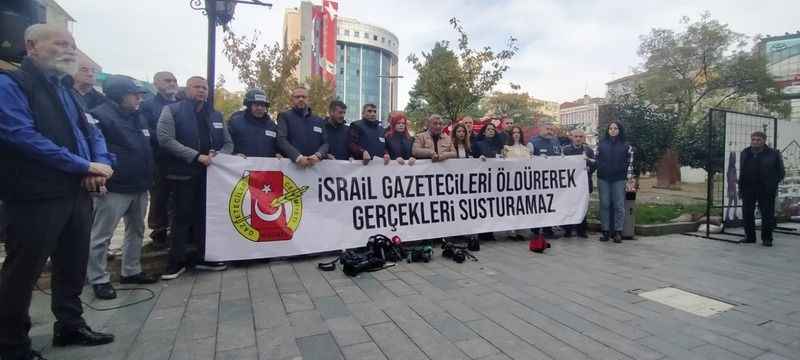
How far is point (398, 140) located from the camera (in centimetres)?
620

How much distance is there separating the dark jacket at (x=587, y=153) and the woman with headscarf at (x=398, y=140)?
3.14 meters

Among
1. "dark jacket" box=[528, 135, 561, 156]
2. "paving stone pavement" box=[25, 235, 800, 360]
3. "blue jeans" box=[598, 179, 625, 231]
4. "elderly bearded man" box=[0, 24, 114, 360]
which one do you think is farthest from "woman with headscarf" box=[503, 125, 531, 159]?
"elderly bearded man" box=[0, 24, 114, 360]

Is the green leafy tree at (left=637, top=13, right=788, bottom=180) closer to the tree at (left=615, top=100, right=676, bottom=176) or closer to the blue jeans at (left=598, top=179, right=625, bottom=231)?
the tree at (left=615, top=100, right=676, bottom=176)

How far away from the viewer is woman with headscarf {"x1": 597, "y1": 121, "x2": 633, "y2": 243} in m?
6.84

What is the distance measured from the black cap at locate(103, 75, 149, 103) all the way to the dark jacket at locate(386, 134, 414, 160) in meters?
3.17

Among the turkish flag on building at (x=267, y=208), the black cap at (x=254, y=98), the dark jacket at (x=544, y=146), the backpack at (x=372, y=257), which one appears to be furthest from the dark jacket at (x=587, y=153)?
the black cap at (x=254, y=98)

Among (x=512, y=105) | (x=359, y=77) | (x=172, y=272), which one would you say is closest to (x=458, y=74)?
(x=172, y=272)

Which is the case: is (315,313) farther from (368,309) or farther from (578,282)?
(578,282)

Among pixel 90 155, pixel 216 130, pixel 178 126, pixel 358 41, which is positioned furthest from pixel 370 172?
pixel 358 41

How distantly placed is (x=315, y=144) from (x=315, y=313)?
8.42ft

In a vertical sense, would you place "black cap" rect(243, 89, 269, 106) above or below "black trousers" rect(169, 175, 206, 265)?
above

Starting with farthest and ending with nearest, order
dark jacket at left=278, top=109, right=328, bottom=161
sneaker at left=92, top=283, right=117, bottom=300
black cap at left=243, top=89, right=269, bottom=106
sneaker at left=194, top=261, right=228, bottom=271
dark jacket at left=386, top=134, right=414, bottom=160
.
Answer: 1. dark jacket at left=386, top=134, right=414, bottom=160
2. dark jacket at left=278, top=109, right=328, bottom=161
3. black cap at left=243, top=89, right=269, bottom=106
4. sneaker at left=194, top=261, right=228, bottom=271
5. sneaker at left=92, top=283, right=117, bottom=300

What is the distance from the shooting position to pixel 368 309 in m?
3.49

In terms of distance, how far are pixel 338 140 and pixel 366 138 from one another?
38 centimetres
